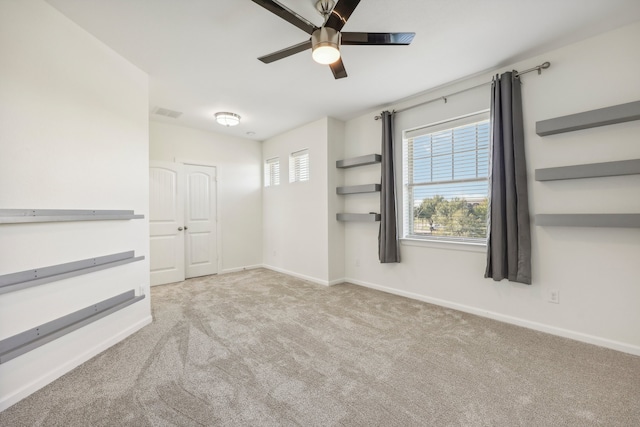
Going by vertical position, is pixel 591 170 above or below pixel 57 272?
above

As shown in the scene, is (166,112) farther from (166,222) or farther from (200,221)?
(200,221)

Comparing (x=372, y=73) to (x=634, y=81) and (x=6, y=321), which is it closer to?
(x=634, y=81)

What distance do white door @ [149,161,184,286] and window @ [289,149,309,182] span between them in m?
1.90

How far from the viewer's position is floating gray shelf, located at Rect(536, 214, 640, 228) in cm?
210

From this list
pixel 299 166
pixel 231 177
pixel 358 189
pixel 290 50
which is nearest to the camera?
→ pixel 290 50

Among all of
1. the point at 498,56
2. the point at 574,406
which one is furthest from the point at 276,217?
the point at 574,406

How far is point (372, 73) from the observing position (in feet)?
9.73

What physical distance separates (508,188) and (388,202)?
1393 millimetres

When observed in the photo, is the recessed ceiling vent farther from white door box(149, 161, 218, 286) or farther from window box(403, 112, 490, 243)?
window box(403, 112, 490, 243)

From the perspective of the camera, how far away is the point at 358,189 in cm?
411

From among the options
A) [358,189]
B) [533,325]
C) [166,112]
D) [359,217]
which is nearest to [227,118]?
[166,112]

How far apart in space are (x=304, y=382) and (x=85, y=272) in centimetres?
192

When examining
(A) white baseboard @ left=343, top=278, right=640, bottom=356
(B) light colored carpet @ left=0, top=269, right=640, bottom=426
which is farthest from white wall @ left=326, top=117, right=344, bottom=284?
(B) light colored carpet @ left=0, top=269, right=640, bottom=426

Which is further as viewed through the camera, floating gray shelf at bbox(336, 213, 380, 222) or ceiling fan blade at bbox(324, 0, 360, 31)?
floating gray shelf at bbox(336, 213, 380, 222)
